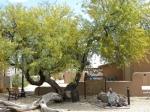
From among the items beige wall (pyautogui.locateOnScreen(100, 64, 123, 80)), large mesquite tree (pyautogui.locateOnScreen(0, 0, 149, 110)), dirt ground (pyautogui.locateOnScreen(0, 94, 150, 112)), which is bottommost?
dirt ground (pyautogui.locateOnScreen(0, 94, 150, 112))

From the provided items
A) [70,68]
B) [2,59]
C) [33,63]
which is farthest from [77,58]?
[2,59]

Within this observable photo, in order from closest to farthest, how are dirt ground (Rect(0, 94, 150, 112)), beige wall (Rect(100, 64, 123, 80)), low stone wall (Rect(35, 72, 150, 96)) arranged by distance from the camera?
dirt ground (Rect(0, 94, 150, 112)) < low stone wall (Rect(35, 72, 150, 96)) < beige wall (Rect(100, 64, 123, 80))

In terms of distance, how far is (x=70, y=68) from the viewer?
3284cm

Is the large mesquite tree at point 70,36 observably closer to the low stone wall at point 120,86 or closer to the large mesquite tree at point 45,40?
the large mesquite tree at point 45,40

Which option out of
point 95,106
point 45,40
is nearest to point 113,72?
point 45,40

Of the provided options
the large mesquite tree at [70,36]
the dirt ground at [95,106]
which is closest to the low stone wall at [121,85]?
the dirt ground at [95,106]

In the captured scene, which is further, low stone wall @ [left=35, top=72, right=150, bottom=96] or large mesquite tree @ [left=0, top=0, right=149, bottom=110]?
low stone wall @ [left=35, top=72, right=150, bottom=96]

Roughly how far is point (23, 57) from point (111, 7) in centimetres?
721

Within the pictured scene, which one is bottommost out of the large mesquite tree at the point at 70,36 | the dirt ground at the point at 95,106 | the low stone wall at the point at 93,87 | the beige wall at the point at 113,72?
the dirt ground at the point at 95,106

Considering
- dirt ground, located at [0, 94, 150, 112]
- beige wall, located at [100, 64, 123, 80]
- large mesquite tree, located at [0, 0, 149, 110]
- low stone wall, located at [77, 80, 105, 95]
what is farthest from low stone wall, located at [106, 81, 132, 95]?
beige wall, located at [100, 64, 123, 80]

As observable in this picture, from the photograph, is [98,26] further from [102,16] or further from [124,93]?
[124,93]

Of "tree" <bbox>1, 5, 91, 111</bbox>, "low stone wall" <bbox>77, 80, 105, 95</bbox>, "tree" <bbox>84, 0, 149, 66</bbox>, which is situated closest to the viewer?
"tree" <bbox>84, 0, 149, 66</bbox>

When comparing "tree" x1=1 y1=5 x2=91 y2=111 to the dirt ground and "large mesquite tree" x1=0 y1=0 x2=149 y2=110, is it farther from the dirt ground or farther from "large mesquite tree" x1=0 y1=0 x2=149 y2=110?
the dirt ground

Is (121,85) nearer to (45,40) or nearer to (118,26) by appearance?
(118,26)
